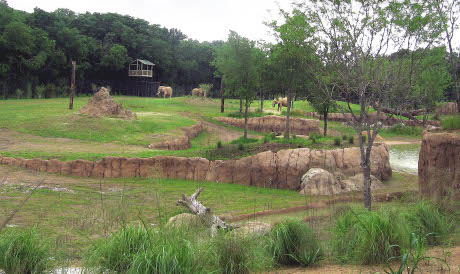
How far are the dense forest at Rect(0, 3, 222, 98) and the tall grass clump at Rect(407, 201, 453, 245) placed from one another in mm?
40730

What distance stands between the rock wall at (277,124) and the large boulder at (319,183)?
19.0 m

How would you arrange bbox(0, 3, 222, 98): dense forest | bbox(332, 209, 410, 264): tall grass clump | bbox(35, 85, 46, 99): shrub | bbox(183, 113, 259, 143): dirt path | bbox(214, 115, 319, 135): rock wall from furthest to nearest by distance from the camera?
bbox(35, 85, 46, 99): shrub < bbox(0, 3, 222, 98): dense forest < bbox(214, 115, 319, 135): rock wall < bbox(183, 113, 259, 143): dirt path < bbox(332, 209, 410, 264): tall grass clump

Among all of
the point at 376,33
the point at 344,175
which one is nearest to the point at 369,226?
the point at 376,33

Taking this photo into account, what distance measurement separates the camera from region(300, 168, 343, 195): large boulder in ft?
48.8

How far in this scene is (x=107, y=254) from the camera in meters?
5.04

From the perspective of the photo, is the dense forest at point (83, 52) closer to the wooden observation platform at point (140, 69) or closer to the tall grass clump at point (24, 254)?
the wooden observation platform at point (140, 69)

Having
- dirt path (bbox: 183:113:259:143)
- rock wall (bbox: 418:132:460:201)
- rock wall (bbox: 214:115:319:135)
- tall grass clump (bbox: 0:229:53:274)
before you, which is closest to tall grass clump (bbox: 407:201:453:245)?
rock wall (bbox: 418:132:460:201)

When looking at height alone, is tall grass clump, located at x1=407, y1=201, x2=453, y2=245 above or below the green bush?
below

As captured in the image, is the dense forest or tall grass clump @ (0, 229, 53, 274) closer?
tall grass clump @ (0, 229, 53, 274)

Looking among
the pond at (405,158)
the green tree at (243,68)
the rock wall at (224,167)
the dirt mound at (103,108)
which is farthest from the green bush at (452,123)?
the dirt mound at (103,108)

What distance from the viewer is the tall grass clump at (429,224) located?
716cm

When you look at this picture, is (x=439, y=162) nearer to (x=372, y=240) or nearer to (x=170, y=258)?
(x=372, y=240)

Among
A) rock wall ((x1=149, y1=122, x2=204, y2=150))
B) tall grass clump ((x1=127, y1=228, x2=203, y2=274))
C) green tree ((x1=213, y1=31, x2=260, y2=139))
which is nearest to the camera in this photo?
tall grass clump ((x1=127, y1=228, x2=203, y2=274))

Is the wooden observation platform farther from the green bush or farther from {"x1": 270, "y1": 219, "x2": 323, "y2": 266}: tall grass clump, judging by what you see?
{"x1": 270, "y1": 219, "x2": 323, "y2": 266}: tall grass clump
